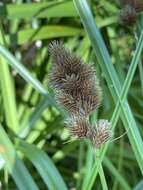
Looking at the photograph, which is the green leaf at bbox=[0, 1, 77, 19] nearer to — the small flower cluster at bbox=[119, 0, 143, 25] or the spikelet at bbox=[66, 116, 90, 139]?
the small flower cluster at bbox=[119, 0, 143, 25]

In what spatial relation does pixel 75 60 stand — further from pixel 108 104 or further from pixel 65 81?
pixel 108 104

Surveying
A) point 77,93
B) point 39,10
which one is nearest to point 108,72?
point 77,93

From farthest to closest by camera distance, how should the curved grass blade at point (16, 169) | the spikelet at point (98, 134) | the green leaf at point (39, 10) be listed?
the green leaf at point (39, 10), the curved grass blade at point (16, 169), the spikelet at point (98, 134)

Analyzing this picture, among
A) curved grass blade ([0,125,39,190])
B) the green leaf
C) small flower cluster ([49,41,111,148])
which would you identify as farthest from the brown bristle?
the green leaf

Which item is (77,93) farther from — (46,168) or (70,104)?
(46,168)

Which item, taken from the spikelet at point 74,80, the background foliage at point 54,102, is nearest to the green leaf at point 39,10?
the background foliage at point 54,102

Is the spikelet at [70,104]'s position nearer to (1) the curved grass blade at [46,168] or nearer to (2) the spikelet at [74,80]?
(2) the spikelet at [74,80]
